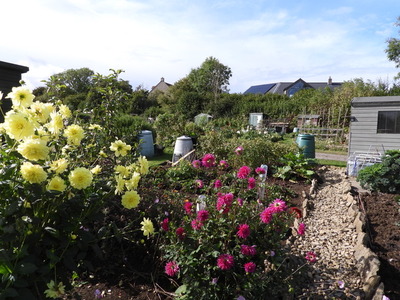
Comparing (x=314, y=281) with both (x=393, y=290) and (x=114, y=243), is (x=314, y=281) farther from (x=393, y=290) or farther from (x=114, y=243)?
(x=114, y=243)

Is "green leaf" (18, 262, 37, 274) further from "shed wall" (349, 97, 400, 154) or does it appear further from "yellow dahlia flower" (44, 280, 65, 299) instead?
"shed wall" (349, 97, 400, 154)

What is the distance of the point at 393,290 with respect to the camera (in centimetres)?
234

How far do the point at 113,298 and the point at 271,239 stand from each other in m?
1.24

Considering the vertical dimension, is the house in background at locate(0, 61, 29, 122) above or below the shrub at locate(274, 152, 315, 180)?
Answer: above

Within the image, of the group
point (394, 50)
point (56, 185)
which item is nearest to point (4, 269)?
point (56, 185)

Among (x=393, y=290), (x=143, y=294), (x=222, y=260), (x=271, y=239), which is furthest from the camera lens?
(x=393, y=290)

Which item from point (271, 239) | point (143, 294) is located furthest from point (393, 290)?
point (143, 294)

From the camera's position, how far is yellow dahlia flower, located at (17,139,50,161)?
46.9 inches

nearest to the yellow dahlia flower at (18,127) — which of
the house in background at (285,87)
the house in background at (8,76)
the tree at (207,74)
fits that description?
the house in background at (8,76)

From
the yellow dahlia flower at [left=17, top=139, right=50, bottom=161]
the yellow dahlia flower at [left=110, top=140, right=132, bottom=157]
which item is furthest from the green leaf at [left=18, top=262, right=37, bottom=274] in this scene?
the yellow dahlia flower at [left=110, top=140, right=132, bottom=157]

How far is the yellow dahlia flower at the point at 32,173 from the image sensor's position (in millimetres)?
1196

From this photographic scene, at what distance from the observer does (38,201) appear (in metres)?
1.43

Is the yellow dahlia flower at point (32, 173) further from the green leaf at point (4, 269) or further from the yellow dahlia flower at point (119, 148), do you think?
the yellow dahlia flower at point (119, 148)

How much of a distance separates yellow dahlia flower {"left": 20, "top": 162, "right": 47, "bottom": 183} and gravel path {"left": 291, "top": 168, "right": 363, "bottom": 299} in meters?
2.02
